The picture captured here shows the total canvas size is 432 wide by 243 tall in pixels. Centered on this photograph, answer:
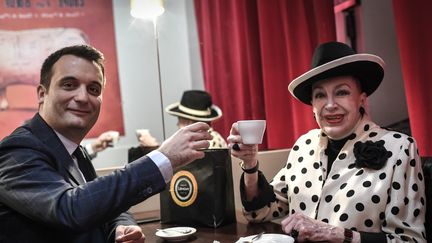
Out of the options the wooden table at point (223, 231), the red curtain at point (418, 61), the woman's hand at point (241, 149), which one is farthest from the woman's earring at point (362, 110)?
the wooden table at point (223, 231)

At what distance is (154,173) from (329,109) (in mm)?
747

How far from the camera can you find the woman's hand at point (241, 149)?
1.33m

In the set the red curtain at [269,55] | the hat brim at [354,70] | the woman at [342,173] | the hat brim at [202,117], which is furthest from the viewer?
the hat brim at [202,117]

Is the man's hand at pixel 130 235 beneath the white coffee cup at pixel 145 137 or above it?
beneath

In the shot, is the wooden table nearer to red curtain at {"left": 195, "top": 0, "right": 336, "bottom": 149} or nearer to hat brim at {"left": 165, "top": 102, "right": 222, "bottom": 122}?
red curtain at {"left": 195, "top": 0, "right": 336, "bottom": 149}

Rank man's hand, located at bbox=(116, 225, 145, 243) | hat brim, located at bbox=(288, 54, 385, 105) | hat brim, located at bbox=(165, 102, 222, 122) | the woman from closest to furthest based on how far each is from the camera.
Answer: man's hand, located at bbox=(116, 225, 145, 243) < the woman < hat brim, located at bbox=(288, 54, 385, 105) < hat brim, located at bbox=(165, 102, 222, 122)

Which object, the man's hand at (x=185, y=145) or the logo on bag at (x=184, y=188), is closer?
the man's hand at (x=185, y=145)

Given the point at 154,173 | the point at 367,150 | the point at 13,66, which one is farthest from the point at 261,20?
the point at 13,66

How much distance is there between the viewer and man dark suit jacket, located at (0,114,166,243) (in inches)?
34.8

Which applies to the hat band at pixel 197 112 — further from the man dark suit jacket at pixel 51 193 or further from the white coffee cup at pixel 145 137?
the man dark suit jacket at pixel 51 193

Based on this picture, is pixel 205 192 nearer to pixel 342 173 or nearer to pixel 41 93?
pixel 342 173

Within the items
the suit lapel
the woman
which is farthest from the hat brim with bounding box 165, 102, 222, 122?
the suit lapel

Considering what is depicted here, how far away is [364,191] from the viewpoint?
1317 millimetres

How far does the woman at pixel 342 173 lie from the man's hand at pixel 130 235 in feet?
1.35
